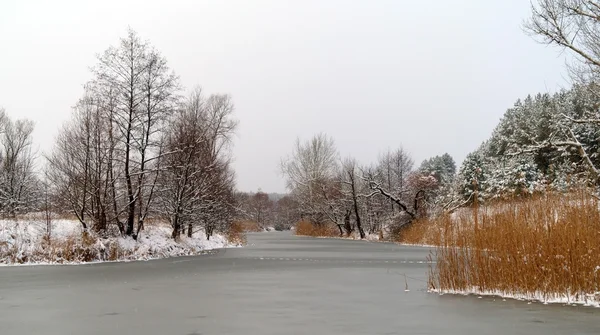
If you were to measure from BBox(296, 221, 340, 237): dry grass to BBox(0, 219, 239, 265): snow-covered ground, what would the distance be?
31450 millimetres

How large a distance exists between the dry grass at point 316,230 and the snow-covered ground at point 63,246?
31450mm

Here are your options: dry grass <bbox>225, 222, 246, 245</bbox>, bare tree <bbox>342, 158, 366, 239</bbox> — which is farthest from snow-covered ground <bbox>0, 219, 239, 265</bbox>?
bare tree <bbox>342, 158, 366, 239</bbox>

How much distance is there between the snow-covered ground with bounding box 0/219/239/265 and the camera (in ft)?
62.3

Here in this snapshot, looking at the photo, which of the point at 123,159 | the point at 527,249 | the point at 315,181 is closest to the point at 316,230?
the point at 315,181

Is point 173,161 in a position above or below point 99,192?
above

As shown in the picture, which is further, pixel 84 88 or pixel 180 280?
pixel 84 88

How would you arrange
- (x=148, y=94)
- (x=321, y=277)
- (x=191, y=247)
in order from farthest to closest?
(x=191, y=247) < (x=148, y=94) < (x=321, y=277)

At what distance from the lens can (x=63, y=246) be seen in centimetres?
1969

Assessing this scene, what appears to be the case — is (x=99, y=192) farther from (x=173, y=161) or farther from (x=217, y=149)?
(x=217, y=149)

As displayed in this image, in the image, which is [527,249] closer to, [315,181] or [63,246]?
[63,246]

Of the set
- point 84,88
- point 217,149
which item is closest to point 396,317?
point 84,88

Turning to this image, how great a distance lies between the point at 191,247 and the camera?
90.5 ft

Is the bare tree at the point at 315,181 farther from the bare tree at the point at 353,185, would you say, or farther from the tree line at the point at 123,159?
the tree line at the point at 123,159

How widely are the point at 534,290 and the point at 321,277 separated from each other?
237 inches
